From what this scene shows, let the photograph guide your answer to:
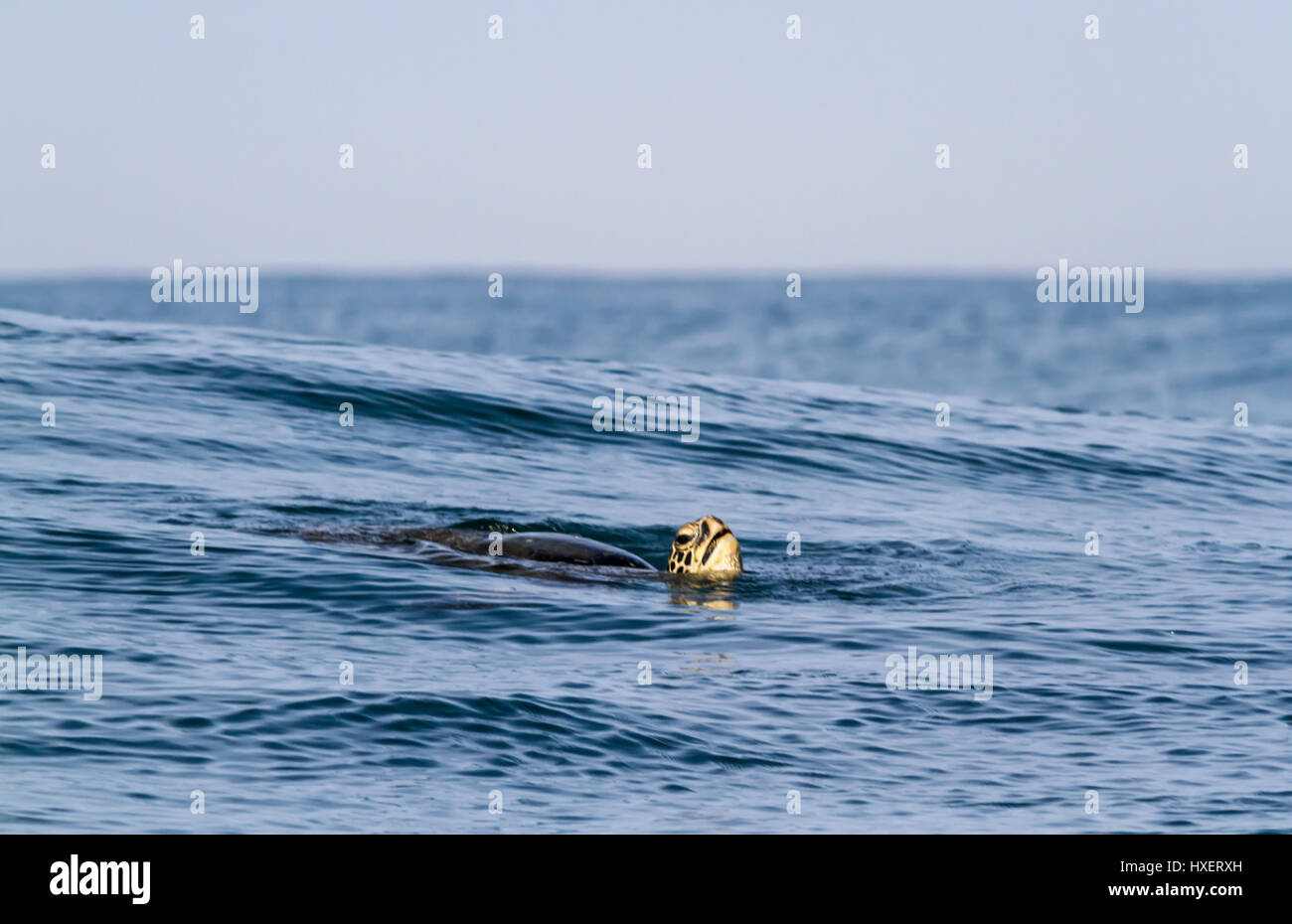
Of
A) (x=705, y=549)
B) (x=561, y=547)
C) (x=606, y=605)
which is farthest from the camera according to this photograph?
(x=561, y=547)

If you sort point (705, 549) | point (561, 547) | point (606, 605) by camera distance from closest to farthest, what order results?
point (606, 605), point (705, 549), point (561, 547)

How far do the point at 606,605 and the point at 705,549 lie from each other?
1772 mm

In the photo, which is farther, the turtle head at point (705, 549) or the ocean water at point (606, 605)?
the turtle head at point (705, 549)

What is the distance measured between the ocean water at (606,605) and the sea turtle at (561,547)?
0.32 meters

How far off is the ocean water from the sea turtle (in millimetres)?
324

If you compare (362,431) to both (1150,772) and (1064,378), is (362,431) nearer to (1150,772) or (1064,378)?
(1150,772)

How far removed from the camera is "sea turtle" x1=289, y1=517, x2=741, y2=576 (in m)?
17.2

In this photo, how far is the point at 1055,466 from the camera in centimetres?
2759

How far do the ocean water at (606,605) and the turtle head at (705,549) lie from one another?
1.26ft

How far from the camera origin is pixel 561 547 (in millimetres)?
17547

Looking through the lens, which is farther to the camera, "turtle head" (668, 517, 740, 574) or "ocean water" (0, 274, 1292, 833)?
"turtle head" (668, 517, 740, 574)

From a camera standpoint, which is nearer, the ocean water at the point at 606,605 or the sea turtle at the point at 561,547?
the ocean water at the point at 606,605

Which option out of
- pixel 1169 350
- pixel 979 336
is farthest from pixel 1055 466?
pixel 979 336

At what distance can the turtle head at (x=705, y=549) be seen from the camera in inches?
672
